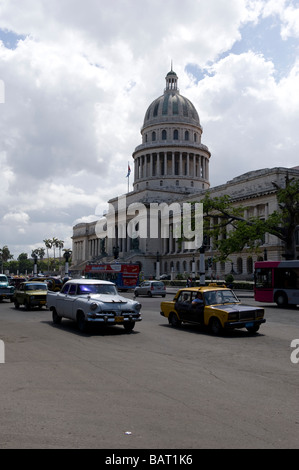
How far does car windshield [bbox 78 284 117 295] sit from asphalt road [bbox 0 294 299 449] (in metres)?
2.27

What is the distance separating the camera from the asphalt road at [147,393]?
204 inches

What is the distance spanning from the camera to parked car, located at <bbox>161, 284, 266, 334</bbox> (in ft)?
45.4

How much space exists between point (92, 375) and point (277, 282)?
20.8 m

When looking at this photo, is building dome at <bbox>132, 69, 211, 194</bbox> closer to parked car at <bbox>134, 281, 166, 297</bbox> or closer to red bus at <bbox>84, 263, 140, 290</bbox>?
red bus at <bbox>84, 263, 140, 290</bbox>

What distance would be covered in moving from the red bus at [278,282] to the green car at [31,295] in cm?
1349

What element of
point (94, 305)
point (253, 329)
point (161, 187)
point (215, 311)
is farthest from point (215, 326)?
point (161, 187)

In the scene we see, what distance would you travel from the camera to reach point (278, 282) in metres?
27.1

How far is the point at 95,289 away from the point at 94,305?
171 cm

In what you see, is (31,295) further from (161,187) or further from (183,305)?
(161,187)

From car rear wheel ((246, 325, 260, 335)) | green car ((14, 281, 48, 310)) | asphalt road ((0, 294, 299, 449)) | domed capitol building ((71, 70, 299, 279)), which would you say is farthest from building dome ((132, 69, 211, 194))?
asphalt road ((0, 294, 299, 449))

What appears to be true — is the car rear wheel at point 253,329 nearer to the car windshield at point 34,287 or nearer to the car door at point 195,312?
the car door at point 195,312

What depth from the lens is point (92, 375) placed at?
836 cm

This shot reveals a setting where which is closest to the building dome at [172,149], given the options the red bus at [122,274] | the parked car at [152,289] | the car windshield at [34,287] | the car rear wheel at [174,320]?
the red bus at [122,274]
